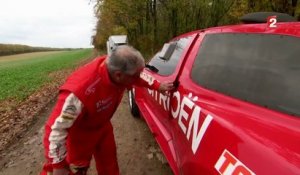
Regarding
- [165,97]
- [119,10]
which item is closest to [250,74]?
[165,97]

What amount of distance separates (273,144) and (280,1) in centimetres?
1460

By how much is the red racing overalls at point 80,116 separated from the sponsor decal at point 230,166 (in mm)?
1057

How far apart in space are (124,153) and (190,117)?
2.55m

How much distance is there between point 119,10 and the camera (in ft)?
77.3

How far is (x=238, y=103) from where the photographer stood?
2160 millimetres

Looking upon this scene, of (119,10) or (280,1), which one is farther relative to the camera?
(119,10)

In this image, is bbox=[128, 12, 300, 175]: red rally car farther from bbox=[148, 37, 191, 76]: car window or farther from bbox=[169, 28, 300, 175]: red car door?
bbox=[148, 37, 191, 76]: car window

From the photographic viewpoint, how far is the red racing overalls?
2463 millimetres

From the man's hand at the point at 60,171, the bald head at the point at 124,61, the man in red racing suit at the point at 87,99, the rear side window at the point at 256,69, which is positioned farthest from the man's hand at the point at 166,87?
the man's hand at the point at 60,171

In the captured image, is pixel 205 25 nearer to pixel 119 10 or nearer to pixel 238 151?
pixel 119 10

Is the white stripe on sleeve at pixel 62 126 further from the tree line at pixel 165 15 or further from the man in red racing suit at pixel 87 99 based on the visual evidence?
the tree line at pixel 165 15

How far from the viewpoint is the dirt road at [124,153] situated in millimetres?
4438

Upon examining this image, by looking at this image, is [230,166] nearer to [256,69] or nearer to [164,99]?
[256,69]

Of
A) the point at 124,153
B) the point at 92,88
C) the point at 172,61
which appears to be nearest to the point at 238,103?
the point at 92,88
